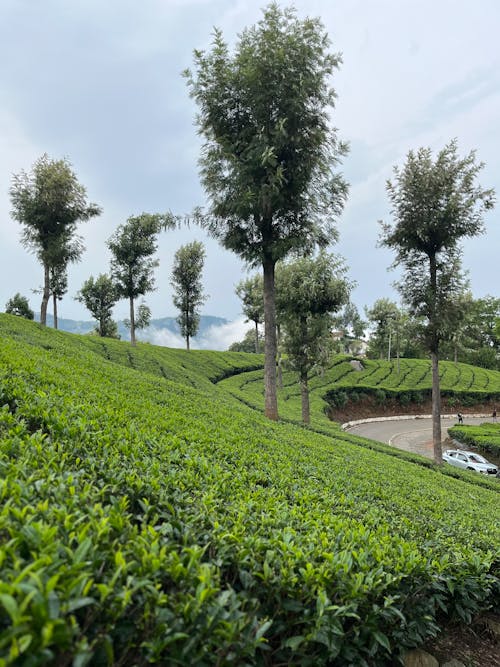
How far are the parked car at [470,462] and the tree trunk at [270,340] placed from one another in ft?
49.4

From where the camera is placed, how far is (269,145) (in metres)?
11.5

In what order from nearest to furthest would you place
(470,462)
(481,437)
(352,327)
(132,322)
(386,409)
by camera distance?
(470,462) < (481,437) < (132,322) < (386,409) < (352,327)

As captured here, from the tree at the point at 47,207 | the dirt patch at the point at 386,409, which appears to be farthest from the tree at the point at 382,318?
the tree at the point at 47,207

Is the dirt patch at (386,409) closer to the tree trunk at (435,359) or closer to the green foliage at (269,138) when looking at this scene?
the tree trunk at (435,359)

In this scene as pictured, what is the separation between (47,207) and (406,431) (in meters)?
30.1

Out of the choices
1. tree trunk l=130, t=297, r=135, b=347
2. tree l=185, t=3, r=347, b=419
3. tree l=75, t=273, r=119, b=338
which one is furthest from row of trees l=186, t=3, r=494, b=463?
tree l=75, t=273, r=119, b=338

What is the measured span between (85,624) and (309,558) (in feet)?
4.86

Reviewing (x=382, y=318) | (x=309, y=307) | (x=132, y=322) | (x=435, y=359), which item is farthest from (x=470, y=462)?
(x=382, y=318)

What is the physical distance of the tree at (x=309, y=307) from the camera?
18625mm

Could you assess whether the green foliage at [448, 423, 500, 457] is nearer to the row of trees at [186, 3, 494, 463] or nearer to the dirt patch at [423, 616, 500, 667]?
the row of trees at [186, 3, 494, 463]

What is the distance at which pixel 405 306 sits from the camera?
15.9 meters

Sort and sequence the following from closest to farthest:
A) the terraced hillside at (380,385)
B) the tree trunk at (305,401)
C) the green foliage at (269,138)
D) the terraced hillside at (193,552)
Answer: the terraced hillside at (193,552)
the green foliage at (269,138)
the tree trunk at (305,401)
the terraced hillside at (380,385)

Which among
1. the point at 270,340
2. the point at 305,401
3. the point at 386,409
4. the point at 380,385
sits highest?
the point at 270,340

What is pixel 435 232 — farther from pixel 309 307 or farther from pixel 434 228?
pixel 309 307
